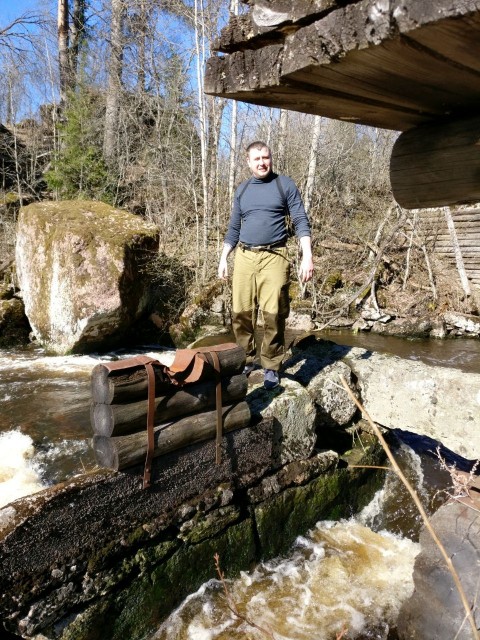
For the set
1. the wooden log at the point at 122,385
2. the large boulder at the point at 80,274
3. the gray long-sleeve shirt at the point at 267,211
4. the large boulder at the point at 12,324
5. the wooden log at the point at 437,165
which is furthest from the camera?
the large boulder at the point at 12,324

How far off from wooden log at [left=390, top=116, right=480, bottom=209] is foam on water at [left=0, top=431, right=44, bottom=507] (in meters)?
3.64

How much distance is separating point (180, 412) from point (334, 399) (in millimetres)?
1951

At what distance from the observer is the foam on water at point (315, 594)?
3379 mm

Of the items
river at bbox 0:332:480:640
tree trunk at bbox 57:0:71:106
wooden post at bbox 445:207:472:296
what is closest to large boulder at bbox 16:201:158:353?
river at bbox 0:332:480:640

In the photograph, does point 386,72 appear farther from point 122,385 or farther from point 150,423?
point 150,423

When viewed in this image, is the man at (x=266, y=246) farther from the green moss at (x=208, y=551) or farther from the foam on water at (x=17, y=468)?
the foam on water at (x=17, y=468)

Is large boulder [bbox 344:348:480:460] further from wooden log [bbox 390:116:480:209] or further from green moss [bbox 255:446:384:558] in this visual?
wooden log [bbox 390:116:480:209]

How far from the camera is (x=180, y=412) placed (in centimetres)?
349

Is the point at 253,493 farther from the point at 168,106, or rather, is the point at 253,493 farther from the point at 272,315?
the point at 168,106

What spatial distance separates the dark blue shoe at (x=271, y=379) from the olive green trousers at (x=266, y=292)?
5 cm

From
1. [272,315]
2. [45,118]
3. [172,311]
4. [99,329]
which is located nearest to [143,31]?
[45,118]

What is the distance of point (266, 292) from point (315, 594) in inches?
95.6

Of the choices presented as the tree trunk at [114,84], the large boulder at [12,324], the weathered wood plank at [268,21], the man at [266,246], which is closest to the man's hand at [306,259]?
the man at [266,246]

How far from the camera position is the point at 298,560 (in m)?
4.07
